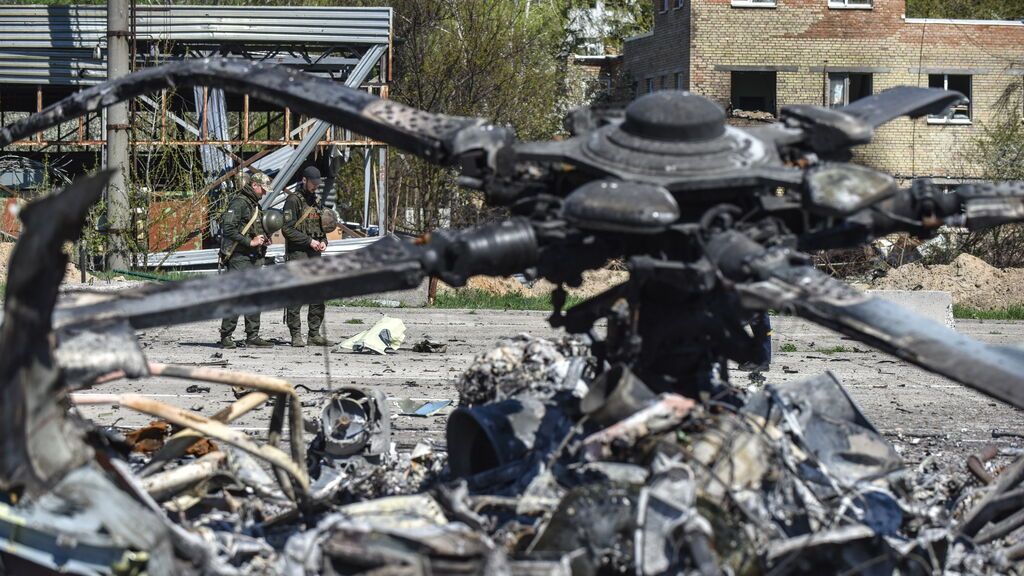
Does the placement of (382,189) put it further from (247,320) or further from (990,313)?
(990,313)

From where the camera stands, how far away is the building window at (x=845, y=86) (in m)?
41.6

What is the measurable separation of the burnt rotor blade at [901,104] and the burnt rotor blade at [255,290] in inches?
86.5

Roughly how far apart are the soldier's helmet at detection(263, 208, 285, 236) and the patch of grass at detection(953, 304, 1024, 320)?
1066 centimetres

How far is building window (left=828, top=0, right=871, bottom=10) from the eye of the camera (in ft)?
134

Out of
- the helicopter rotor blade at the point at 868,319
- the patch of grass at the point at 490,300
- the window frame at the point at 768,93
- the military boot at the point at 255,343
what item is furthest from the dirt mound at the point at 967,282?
the window frame at the point at 768,93

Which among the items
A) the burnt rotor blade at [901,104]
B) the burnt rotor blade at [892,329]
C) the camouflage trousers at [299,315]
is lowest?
the camouflage trousers at [299,315]

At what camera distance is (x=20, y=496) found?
3865 mm

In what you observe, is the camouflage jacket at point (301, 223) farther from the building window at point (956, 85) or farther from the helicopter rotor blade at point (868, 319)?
the building window at point (956, 85)

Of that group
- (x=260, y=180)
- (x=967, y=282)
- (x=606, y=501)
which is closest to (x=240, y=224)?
(x=260, y=180)

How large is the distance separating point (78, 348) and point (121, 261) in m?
18.9

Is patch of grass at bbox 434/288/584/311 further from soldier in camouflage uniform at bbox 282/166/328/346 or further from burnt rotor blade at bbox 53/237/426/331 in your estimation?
burnt rotor blade at bbox 53/237/426/331

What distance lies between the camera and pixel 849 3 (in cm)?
4100

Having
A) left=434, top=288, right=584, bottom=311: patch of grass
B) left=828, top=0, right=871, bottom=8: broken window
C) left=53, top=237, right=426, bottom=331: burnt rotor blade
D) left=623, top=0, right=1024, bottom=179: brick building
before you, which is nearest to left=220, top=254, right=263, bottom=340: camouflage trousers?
left=434, top=288, right=584, bottom=311: patch of grass

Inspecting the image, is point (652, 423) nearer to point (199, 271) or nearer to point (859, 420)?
point (859, 420)
